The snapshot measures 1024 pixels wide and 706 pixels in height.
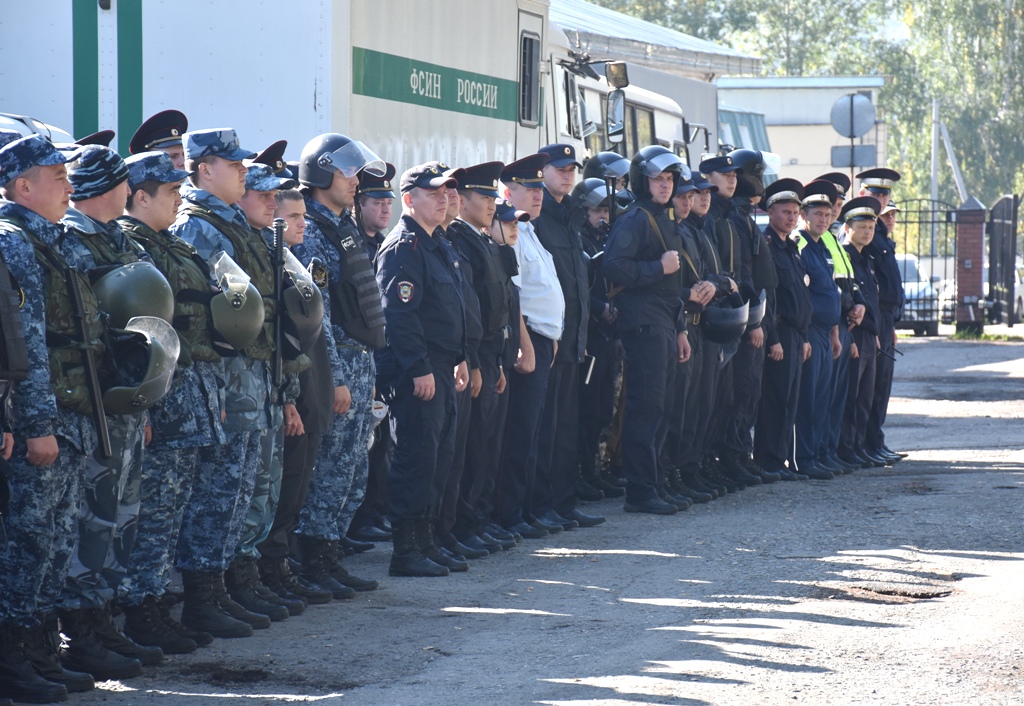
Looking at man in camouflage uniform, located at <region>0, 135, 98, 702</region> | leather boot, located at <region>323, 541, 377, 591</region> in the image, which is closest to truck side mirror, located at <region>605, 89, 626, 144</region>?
leather boot, located at <region>323, 541, 377, 591</region>

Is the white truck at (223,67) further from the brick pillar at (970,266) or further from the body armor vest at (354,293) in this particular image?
the brick pillar at (970,266)

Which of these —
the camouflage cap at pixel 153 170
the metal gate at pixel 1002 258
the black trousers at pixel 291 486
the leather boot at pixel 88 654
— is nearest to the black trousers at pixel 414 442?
the black trousers at pixel 291 486

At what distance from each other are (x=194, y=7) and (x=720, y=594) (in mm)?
4445

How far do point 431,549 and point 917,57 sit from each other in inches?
2613

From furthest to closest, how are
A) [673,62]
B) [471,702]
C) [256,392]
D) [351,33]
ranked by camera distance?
1. [673,62]
2. [351,33]
3. [256,392]
4. [471,702]

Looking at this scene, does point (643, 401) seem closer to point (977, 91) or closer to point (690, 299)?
point (690, 299)

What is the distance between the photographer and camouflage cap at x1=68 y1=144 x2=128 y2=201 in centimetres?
547

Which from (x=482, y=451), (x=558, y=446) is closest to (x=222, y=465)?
(x=482, y=451)

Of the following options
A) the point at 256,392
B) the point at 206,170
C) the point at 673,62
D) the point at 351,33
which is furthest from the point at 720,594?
the point at 673,62

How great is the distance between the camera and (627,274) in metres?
9.51

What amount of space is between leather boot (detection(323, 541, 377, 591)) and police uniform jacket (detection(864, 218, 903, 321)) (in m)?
6.42

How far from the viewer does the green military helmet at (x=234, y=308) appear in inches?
228

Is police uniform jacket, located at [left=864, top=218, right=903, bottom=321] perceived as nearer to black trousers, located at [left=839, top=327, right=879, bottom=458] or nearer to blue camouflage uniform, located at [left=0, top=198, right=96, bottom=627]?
black trousers, located at [left=839, top=327, right=879, bottom=458]

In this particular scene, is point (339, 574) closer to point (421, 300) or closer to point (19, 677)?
point (421, 300)
